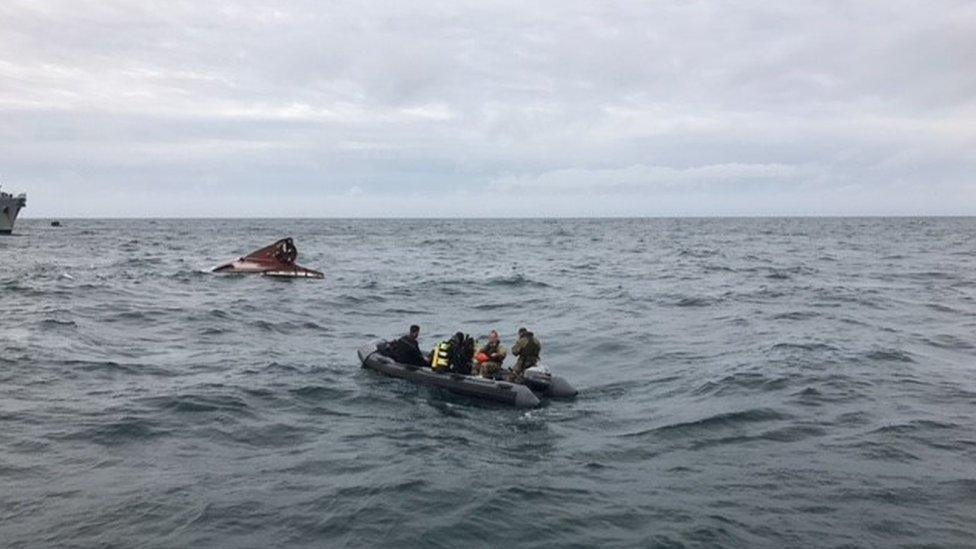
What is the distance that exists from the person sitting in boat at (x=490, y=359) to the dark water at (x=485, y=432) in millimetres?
1214

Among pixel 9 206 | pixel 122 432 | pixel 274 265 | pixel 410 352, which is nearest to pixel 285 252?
pixel 274 265

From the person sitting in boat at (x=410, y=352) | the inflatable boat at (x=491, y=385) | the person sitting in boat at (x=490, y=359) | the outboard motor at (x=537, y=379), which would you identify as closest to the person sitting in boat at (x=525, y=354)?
the outboard motor at (x=537, y=379)

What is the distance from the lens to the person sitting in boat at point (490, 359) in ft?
64.1

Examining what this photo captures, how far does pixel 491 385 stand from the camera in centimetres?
1855

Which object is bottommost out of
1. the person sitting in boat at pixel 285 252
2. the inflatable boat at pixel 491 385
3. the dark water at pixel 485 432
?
the dark water at pixel 485 432

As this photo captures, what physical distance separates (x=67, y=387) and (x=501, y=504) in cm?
1237

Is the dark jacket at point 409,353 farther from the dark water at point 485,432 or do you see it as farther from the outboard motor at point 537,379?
the outboard motor at point 537,379

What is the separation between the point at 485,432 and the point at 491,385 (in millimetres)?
2269

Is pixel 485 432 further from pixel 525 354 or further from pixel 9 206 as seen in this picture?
pixel 9 206

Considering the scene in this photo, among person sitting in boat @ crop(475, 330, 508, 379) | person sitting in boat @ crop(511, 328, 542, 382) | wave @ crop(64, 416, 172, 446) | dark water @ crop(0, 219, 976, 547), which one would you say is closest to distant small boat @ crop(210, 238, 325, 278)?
dark water @ crop(0, 219, 976, 547)

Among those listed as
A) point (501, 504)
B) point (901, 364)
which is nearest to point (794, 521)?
point (501, 504)

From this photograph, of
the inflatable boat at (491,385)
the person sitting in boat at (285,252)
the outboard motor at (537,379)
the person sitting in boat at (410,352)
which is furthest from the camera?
the person sitting in boat at (285,252)

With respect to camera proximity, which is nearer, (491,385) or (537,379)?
(491,385)

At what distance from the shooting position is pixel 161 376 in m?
20.5
